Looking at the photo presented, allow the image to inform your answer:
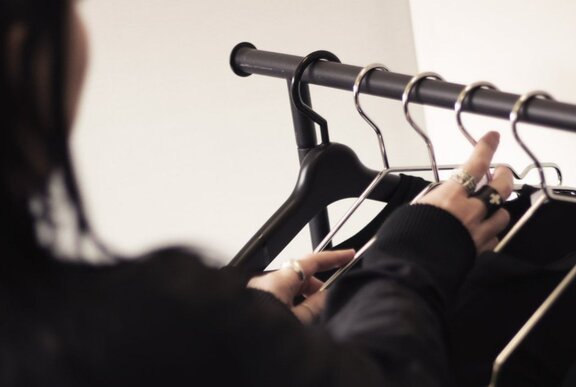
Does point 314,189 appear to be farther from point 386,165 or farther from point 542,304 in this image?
point 542,304

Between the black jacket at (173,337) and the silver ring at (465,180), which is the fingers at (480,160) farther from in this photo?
the black jacket at (173,337)

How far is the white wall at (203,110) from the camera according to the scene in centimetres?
147

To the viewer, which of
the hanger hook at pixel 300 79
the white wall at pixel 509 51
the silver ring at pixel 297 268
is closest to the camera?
the silver ring at pixel 297 268

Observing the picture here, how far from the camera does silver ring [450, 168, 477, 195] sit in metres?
0.58

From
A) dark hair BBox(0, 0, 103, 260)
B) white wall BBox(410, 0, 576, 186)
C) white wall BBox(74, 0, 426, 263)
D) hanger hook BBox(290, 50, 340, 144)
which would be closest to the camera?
dark hair BBox(0, 0, 103, 260)

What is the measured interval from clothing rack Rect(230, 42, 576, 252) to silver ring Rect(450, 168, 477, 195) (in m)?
0.05

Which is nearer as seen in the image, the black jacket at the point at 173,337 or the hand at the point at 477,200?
the black jacket at the point at 173,337

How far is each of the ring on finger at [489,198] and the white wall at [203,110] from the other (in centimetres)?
94

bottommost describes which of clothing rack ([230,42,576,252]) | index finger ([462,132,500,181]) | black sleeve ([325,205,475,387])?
black sleeve ([325,205,475,387])

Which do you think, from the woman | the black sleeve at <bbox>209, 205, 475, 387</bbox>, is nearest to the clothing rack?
the black sleeve at <bbox>209, 205, 475, 387</bbox>

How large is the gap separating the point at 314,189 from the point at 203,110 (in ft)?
2.54

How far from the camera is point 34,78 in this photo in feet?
1.15

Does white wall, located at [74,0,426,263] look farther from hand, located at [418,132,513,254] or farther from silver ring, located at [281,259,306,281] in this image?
hand, located at [418,132,513,254]

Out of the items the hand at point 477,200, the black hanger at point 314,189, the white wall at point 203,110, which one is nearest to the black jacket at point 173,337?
the hand at point 477,200
